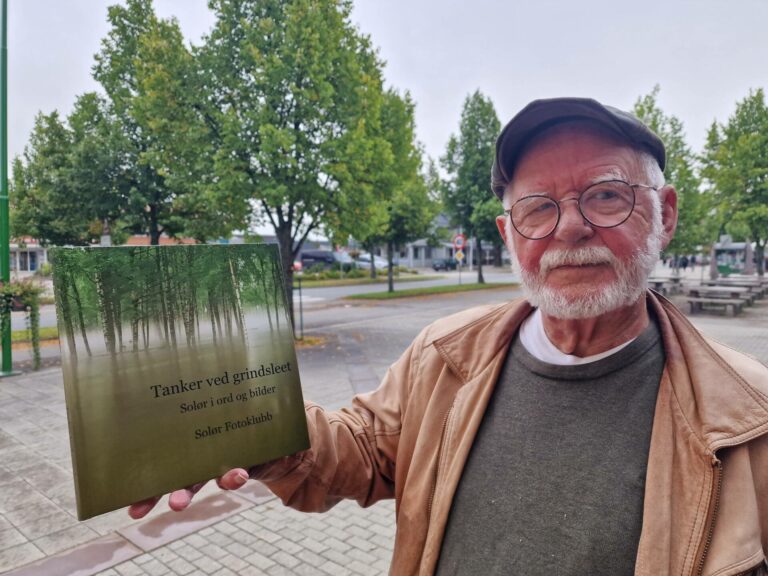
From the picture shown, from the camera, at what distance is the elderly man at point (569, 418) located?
1178mm

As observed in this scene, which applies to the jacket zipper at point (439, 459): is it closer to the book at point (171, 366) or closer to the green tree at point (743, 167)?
the book at point (171, 366)

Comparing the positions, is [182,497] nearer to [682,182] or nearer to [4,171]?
[4,171]

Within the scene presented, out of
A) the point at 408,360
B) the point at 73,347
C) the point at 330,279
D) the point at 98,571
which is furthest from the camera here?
the point at 330,279

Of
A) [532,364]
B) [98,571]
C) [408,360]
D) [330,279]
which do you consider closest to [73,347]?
[408,360]

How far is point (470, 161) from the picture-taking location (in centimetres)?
2722

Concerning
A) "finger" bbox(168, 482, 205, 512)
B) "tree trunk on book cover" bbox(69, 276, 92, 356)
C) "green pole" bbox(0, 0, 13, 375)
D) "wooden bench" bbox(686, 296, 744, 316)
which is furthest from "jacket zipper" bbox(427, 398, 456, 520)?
"wooden bench" bbox(686, 296, 744, 316)

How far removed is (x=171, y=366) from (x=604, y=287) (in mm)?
1176

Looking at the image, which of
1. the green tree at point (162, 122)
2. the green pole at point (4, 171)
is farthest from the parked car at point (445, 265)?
the green pole at point (4, 171)

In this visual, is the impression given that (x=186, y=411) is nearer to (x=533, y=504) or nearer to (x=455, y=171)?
(x=533, y=504)

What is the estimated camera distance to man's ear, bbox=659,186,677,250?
1597 millimetres

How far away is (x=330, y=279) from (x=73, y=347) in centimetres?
3411

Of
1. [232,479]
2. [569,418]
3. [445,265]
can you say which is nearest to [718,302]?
[569,418]

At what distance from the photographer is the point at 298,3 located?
9828mm

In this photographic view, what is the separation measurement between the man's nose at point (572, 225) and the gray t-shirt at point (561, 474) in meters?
0.34
